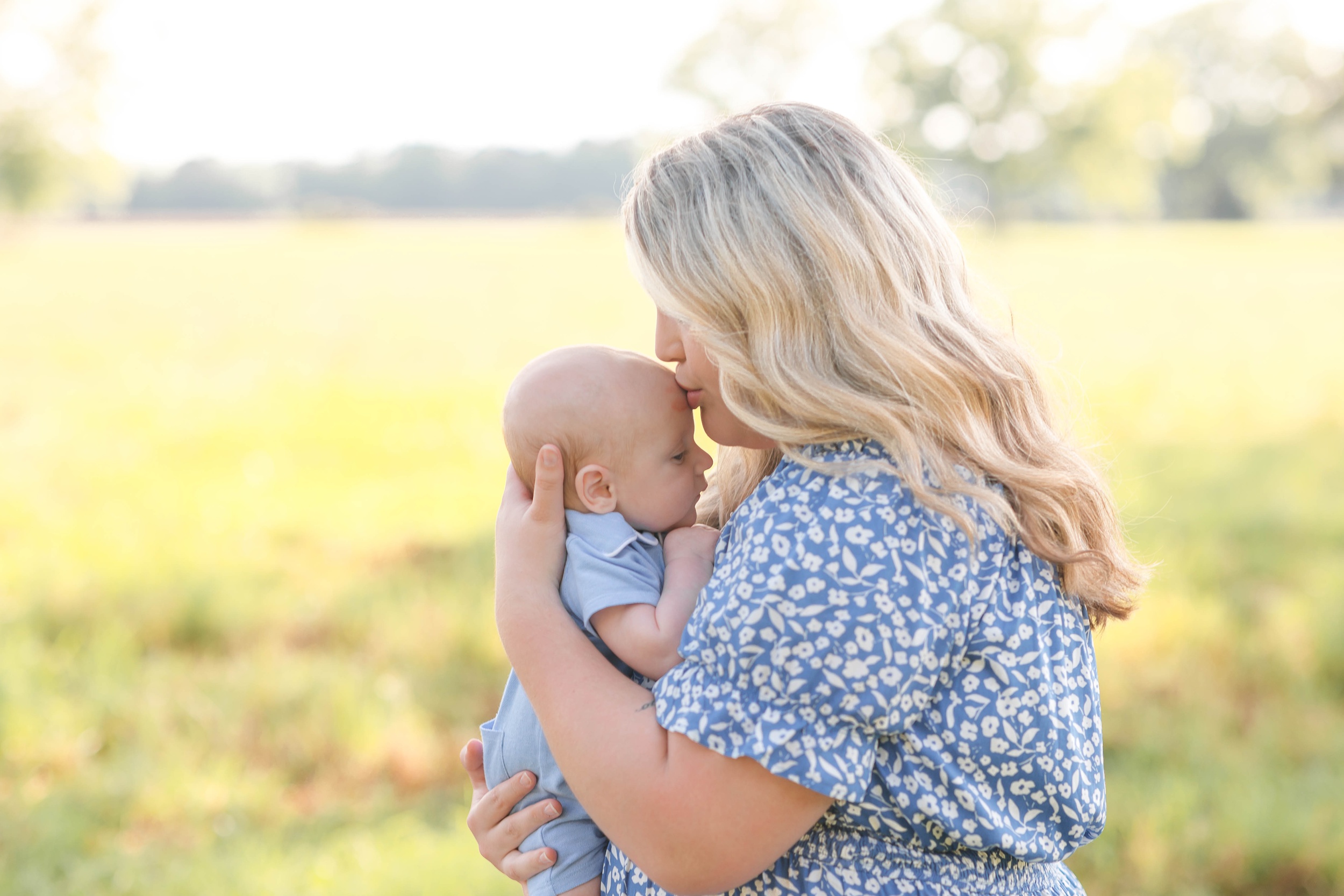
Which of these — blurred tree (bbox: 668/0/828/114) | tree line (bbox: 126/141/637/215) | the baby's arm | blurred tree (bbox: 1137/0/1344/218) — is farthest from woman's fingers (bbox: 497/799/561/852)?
blurred tree (bbox: 668/0/828/114)

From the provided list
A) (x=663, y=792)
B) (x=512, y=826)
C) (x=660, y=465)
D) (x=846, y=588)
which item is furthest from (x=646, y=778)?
(x=660, y=465)

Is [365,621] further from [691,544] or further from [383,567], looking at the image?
[691,544]

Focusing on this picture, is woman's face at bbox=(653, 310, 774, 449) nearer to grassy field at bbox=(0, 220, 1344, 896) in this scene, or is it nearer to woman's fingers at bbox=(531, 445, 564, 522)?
woman's fingers at bbox=(531, 445, 564, 522)

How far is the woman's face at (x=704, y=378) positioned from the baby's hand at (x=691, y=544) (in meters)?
0.17

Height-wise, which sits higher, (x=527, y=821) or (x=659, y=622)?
(x=659, y=622)

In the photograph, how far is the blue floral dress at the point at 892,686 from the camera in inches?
53.2

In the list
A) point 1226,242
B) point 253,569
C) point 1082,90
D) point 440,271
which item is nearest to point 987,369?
point 253,569

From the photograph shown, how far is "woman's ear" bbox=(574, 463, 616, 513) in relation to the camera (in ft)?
5.91

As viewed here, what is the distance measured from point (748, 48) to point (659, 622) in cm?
8472

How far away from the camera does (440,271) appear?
29.2 meters

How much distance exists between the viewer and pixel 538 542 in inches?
68.4

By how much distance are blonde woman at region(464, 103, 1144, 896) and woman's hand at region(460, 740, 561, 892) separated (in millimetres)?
200

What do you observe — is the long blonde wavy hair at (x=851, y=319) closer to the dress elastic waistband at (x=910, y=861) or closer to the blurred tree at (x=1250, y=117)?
the dress elastic waistband at (x=910, y=861)

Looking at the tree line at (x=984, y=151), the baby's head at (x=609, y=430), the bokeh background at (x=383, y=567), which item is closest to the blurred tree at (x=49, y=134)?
the tree line at (x=984, y=151)
